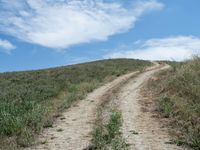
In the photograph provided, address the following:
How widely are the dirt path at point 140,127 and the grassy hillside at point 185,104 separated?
0.54m

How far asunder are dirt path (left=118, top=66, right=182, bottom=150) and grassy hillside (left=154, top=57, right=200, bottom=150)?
0.54 metres

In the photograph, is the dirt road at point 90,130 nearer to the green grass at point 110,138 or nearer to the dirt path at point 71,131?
the dirt path at point 71,131

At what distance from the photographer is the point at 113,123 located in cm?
1322

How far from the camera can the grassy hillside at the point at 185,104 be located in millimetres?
13502

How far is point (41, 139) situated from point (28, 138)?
53 cm

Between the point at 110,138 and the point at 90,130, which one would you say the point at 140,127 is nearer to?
the point at 90,130

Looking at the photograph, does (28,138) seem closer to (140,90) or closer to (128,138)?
(128,138)

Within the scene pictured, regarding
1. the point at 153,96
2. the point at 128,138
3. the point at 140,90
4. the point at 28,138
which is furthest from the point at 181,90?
the point at 28,138

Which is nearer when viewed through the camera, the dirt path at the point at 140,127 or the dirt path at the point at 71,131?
the dirt path at the point at 140,127

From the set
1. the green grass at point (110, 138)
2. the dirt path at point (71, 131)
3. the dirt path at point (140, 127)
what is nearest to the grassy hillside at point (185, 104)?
the dirt path at point (140, 127)

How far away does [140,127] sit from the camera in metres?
15.4

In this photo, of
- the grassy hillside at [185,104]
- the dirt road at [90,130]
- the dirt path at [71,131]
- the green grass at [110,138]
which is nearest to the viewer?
the green grass at [110,138]

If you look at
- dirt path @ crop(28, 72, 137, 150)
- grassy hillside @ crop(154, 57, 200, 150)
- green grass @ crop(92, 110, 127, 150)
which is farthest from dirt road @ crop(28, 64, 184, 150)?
grassy hillside @ crop(154, 57, 200, 150)

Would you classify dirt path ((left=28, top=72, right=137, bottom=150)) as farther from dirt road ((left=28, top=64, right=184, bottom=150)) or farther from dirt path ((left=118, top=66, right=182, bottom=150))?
dirt path ((left=118, top=66, right=182, bottom=150))
